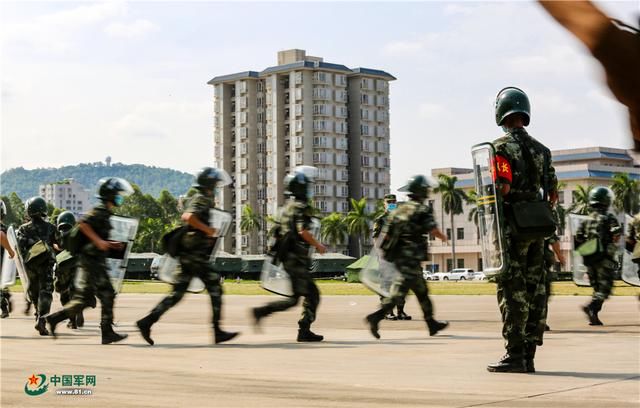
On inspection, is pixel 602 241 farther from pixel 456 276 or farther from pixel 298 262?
pixel 456 276

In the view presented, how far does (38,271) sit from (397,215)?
557 cm

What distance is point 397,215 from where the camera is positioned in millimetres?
12273

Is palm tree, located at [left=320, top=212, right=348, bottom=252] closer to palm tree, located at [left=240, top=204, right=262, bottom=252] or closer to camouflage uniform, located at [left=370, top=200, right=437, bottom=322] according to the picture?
palm tree, located at [left=240, top=204, right=262, bottom=252]

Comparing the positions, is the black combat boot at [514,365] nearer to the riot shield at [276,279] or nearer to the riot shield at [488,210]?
the riot shield at [488,210]

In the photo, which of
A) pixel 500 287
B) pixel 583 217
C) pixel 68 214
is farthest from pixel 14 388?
pixel 583 217

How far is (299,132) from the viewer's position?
160 metres

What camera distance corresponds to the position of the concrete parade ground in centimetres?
666

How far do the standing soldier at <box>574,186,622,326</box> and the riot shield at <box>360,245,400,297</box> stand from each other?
3.30m

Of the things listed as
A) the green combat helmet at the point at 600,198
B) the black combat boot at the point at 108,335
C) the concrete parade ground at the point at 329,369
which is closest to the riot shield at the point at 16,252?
the concrete parade ground at the point at 329,369

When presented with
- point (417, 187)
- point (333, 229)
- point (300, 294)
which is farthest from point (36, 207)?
point (333, 229)

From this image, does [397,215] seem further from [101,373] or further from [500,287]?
[101,373]

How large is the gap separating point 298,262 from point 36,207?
4.87 metres

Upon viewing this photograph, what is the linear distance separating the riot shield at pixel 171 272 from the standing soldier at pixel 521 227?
14.7ft

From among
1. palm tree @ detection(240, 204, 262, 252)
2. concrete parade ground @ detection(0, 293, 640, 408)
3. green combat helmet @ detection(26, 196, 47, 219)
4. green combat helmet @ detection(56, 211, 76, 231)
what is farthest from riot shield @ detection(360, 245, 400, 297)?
palm tree @ detection(240, 204, 262, 252)
